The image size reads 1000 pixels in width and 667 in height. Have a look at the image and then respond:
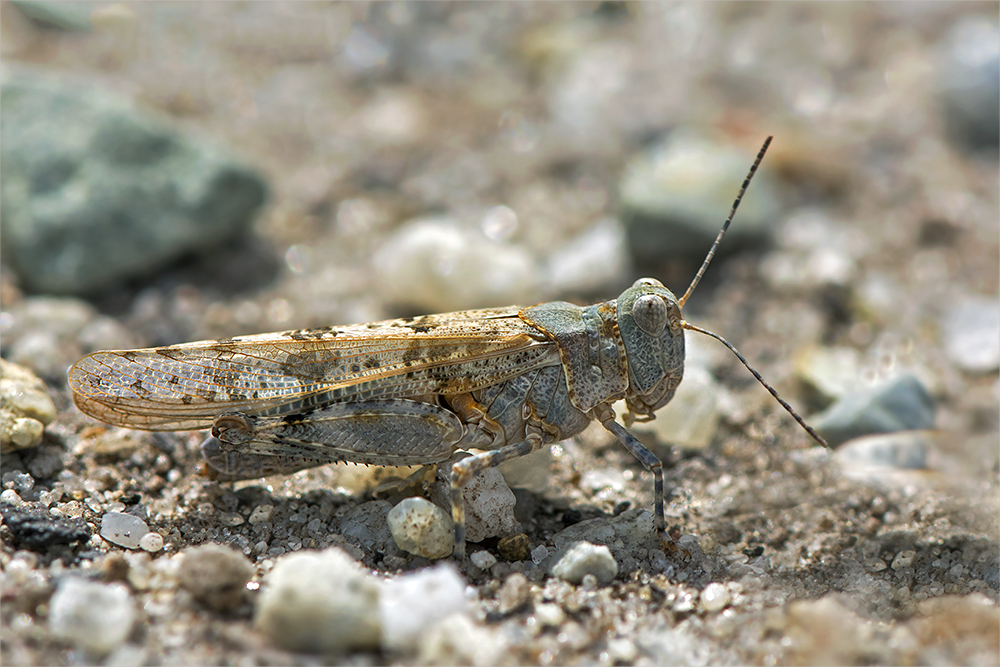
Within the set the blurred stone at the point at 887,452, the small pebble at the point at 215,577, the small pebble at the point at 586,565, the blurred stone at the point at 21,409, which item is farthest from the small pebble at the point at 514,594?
the blurred stone at the point at 21,409

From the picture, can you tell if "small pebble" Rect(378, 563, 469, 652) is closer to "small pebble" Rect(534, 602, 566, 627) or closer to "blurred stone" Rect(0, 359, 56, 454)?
"small pebble" Rect(534, 602, 566, 627)

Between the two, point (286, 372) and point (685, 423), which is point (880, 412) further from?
point (286, 372)

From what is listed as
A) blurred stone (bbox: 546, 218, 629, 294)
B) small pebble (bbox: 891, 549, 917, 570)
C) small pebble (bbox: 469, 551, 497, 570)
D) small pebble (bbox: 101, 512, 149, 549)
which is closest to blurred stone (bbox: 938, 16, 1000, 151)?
blurred stone (bbox: 546, 218, 629, 294)

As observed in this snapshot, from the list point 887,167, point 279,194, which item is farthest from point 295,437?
point 887,167

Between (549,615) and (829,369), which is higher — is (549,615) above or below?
below

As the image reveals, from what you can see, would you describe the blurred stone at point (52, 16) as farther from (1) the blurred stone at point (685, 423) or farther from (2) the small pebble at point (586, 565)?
(2) the small pebble at point (586, 565)

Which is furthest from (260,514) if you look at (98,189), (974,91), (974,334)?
(974,91)
